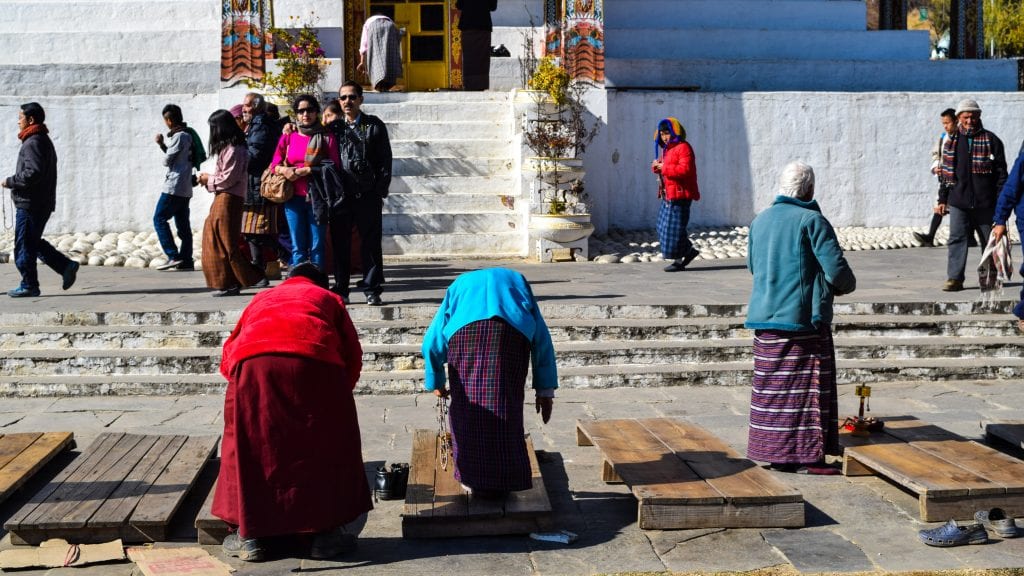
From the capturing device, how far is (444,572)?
5.31 m

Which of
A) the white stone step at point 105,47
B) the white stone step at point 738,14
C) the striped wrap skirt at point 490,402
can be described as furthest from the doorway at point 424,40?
the striped wrap skirt at point 490,402

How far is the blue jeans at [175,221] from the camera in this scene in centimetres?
1318

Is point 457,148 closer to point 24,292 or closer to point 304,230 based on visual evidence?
point 304,230

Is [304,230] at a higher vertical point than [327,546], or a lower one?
higher

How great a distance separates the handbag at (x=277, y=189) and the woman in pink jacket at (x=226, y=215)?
71cm

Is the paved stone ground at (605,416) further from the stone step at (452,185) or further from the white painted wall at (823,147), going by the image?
the white painted wall at (823,147)

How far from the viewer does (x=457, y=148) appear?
15.5 m

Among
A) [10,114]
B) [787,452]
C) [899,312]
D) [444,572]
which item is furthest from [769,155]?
[444,572]

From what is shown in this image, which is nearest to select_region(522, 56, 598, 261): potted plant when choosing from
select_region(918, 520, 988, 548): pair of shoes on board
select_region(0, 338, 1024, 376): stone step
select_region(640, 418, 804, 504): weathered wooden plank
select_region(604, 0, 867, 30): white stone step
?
select_region(0, 338, 1024, 376): stone step

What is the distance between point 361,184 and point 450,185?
4.80m

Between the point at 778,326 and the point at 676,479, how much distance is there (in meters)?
1.15

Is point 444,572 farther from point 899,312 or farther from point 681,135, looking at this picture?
point 681,135

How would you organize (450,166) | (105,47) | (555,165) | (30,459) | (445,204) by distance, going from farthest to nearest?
(105,47) < (450,166) < (445,204) < (555,165) < (30,459)

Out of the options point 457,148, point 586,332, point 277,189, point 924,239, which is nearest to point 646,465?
point 586,332
